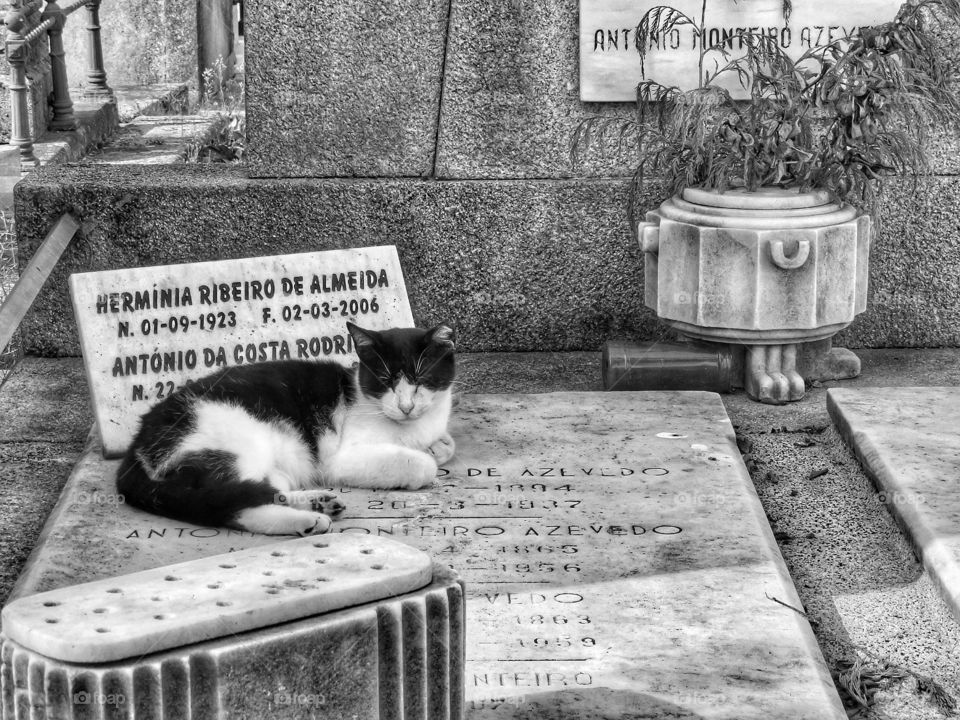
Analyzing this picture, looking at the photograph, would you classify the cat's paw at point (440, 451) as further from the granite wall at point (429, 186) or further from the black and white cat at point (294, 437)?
the granite wall at point (429, 186)

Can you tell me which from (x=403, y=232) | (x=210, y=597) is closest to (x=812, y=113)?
(x=403, y=232)

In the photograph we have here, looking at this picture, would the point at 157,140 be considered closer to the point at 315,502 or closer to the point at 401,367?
the point at 401,367

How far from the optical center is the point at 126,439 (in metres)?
3.96

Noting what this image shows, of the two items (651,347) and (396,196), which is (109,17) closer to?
(396,196)

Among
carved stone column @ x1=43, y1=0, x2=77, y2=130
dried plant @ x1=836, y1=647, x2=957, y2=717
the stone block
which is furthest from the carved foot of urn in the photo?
carved stone column @ x1=43, y1=0, x2=77, y2=130

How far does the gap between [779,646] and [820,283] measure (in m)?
1.94

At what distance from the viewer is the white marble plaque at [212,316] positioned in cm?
403

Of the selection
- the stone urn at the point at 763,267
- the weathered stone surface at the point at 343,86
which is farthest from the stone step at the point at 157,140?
the stone urn at the point at 763,267

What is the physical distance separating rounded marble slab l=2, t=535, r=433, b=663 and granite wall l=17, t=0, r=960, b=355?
290 centimetres

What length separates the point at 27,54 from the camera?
787 centimetres

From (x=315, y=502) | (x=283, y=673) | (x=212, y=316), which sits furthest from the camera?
(x=212, y=316)

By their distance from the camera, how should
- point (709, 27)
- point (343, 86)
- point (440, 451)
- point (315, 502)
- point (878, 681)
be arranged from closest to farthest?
1. point (878, 681)
2. point (315, 502)
3. point (440, 451)
4. point (709, 27)
5. point (343, 86)

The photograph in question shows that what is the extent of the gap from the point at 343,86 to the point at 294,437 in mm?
1835

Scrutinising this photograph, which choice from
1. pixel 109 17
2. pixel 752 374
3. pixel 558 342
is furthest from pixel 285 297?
pixel 109 17
